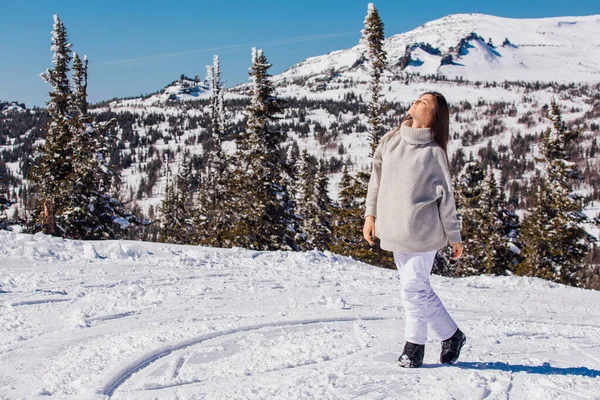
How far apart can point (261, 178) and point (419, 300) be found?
20.7 m

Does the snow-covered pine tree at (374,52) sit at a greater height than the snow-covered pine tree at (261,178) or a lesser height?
greater

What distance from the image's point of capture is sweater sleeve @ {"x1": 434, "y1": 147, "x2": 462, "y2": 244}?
358cm

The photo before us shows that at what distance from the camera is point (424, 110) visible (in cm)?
369

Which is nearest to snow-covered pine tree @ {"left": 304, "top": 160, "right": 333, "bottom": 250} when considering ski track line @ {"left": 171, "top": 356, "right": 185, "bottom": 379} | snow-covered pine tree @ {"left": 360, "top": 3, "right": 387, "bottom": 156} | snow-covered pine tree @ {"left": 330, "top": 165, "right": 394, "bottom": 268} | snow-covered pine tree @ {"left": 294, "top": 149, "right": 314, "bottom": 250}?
snow-covered pine tree @ {"left": 294, "top": 149, "right": 314, "bottom": 250}

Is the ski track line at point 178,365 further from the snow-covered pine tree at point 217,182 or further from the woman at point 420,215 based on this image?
the snow-covered pine tree at point 217,182

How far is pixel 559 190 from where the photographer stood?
26.0 metres

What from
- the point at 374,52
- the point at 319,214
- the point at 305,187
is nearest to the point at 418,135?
the point at 374,52

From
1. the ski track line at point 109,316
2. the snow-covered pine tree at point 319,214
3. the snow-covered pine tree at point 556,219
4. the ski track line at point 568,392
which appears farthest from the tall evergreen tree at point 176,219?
the ski track line at point 568,392

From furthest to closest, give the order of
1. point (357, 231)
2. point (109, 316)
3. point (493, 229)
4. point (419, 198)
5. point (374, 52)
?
point (493, 229) → point (374, 52) → point (357, 231) → point (109, 316) → point (419, 198)

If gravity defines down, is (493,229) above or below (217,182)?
below

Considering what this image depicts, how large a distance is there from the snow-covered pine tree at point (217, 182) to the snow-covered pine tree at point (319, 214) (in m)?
10.5

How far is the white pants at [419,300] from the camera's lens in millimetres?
3648

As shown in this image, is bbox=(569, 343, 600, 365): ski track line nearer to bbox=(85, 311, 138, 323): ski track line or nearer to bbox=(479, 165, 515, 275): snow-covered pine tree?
bbox=(85, 311, 138, 323): ski track line

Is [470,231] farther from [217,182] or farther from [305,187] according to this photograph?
[217,182]
